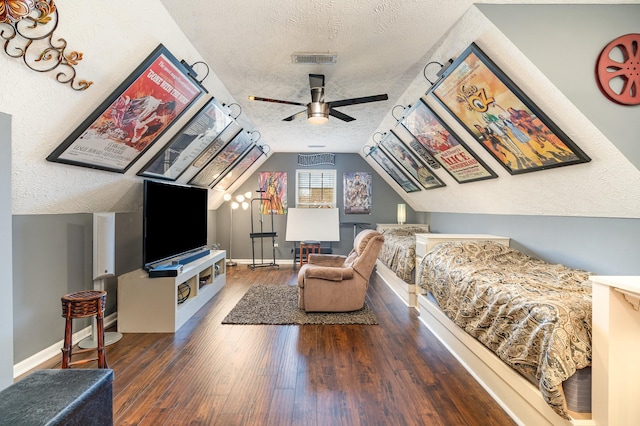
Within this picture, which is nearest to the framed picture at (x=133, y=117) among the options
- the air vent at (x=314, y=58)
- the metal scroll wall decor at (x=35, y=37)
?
the metal scroll wall decor at (x=35, y=37)

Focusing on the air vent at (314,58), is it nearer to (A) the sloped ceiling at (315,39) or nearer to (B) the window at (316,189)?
(A) the sloped ceiling at (315,39)

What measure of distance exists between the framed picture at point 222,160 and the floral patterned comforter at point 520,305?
3289 mm

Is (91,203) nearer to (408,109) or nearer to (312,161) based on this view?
(408,109)

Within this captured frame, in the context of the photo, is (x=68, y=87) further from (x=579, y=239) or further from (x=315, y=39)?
(x=579, y=239)

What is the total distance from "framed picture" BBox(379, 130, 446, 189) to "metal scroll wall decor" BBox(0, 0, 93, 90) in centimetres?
378

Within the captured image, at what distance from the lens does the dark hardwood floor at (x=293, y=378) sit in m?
1.86

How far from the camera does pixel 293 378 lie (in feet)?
7.44

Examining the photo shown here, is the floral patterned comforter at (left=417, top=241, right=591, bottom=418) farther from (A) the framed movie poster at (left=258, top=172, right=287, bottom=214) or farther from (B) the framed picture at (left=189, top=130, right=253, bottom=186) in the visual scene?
(A) the framed movie poster at (left=258, top=172, right=287, bottom=214)

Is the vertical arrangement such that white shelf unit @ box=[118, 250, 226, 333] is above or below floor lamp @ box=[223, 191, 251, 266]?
below

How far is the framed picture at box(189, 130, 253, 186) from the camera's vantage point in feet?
14.8

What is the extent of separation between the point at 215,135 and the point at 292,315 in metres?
2.51

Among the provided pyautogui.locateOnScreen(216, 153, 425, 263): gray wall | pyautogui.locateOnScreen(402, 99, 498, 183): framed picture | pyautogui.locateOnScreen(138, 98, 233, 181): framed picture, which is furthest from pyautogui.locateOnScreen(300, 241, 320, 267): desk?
pyautogui.locateOnScreen(402, 99, 498, 183): framed picture

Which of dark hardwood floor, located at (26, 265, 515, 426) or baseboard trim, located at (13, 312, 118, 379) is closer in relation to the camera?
dark hardwood floor, located at (26, 265, 515, 426)

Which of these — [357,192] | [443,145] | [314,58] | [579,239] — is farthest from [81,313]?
[357,192]
